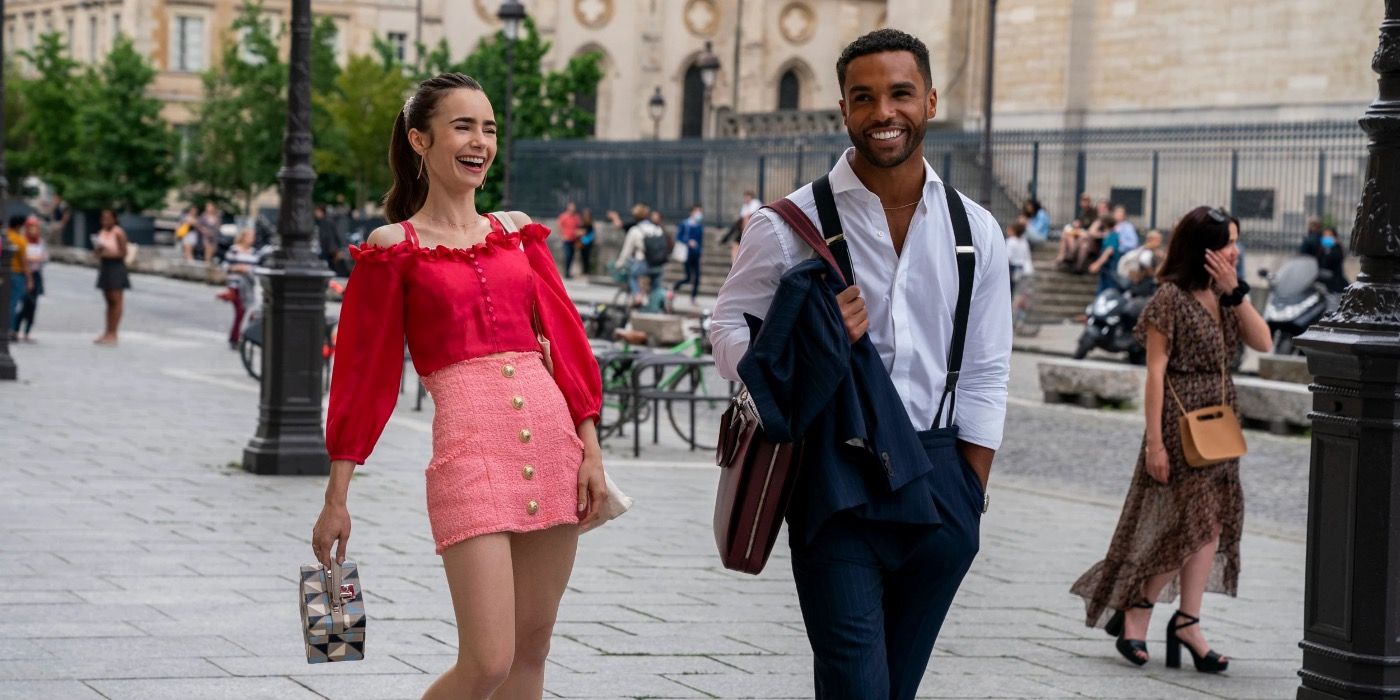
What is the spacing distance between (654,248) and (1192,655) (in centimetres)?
2370

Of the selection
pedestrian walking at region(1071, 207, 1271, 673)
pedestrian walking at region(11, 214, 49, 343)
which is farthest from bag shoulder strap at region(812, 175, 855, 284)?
pedestrian walking at region(11, 214, 49, 343)

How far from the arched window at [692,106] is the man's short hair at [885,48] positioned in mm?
67499

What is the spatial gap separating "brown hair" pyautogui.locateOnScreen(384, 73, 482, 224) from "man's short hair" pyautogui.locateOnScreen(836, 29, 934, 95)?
2.86ft

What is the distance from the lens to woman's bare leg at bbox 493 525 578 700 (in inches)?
182

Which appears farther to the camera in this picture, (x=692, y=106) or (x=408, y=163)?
(x=692, y=106)

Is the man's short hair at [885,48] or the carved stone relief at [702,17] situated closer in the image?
the man's short hair at [885,48]

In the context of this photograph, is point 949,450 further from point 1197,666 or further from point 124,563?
point 124,563

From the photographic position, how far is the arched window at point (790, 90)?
73.1 metres

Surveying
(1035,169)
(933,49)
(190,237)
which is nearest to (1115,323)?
(1035,169)

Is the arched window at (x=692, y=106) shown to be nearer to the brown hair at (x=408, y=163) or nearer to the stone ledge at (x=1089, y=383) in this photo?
the stone ledge at (x=1089, y=383)

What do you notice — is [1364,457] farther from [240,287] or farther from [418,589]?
[240,287]

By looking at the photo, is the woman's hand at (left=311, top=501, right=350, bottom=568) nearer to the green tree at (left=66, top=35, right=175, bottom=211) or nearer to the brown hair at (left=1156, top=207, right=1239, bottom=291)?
the brown hair at (left=1156, top=207, right=1239, bottom=291)

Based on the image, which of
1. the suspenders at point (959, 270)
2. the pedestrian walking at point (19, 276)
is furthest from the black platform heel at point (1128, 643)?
the pedestrian walking at point (19, 276)

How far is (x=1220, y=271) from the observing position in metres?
7.55
